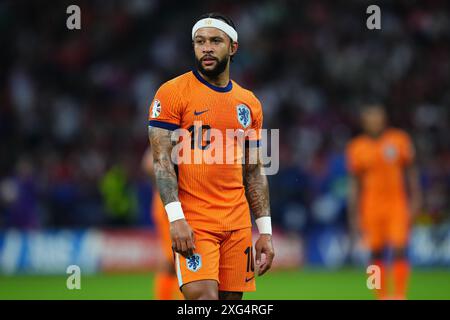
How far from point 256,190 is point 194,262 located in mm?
882

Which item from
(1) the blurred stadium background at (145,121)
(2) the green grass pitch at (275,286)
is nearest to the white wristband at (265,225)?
(2) the green grass pitch at (275,286)

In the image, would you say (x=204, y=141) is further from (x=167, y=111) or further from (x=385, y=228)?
(x=385, y=228)

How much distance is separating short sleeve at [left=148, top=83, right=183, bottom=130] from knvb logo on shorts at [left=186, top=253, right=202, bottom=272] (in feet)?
2.76

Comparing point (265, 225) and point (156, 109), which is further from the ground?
point (156, 109)

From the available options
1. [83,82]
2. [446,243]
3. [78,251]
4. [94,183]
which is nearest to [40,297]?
[78,251]

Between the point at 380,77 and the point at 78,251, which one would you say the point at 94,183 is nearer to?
the point at 78,251

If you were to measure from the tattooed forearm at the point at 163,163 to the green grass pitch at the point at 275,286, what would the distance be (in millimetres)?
5543

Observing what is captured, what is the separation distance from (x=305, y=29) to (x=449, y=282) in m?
9.40

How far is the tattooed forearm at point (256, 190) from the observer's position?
20.5ft

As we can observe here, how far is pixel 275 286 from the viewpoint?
43.2ft

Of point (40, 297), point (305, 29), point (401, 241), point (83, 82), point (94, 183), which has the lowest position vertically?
point (40, 297)

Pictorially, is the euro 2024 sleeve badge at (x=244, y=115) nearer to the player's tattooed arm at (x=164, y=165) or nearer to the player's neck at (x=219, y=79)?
the player's neck at (x=219, y=79)

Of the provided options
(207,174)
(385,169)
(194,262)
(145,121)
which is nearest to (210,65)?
(207,174)

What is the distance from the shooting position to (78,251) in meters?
16.0
